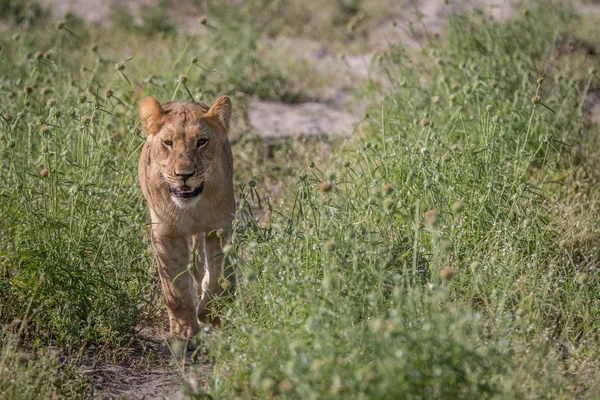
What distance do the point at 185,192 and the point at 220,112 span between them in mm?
547

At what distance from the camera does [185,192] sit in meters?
4.77

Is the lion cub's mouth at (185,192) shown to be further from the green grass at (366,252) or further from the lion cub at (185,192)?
the green grass at (366,252)

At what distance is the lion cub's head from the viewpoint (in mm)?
4711

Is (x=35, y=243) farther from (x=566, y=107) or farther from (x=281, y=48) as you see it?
(x=281, y=48)

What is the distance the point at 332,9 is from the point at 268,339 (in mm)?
9060

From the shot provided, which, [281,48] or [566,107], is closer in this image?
[566,107]

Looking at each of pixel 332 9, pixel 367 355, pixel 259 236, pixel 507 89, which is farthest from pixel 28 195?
pixel 332 9

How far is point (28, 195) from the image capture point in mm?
5141

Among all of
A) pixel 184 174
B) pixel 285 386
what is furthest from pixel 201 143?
pixel 285 386

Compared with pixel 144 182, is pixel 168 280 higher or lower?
lower

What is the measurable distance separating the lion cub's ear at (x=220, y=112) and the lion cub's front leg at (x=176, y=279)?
682 millimetres

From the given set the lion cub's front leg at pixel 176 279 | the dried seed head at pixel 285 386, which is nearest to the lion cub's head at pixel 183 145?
the lion cub's front leg at pixel 176 279

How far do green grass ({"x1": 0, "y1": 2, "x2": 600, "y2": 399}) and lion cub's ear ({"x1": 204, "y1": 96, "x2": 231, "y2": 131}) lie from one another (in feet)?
1.76

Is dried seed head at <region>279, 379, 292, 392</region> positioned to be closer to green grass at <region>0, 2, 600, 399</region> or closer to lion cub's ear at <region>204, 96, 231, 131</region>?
green grass at <region>0, 2, 600, 399</region>
